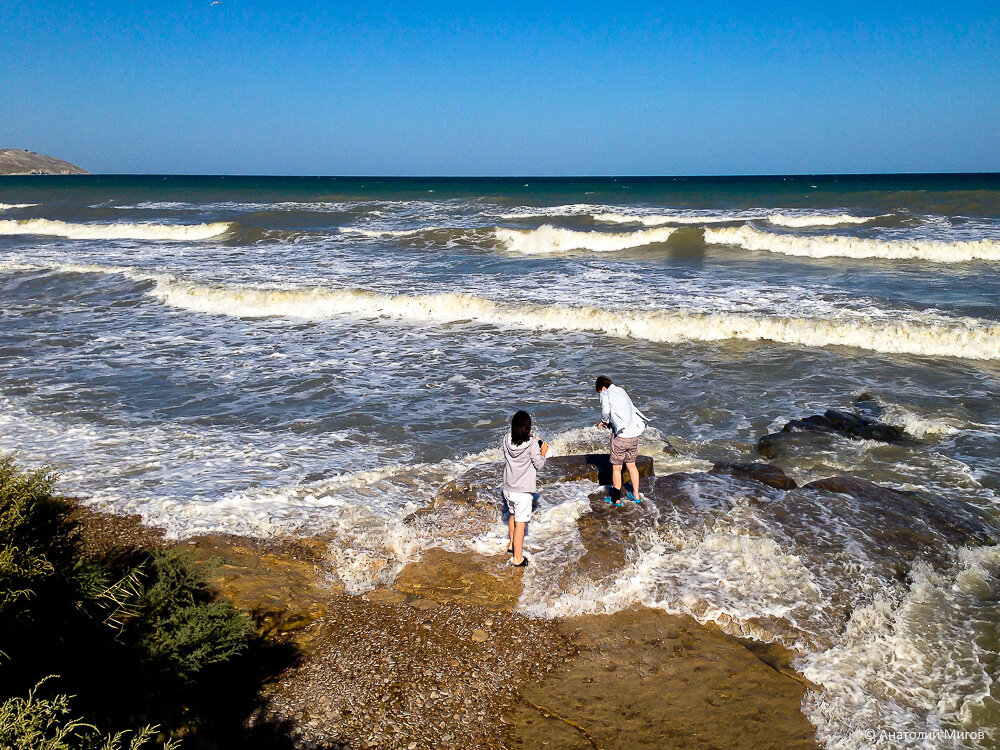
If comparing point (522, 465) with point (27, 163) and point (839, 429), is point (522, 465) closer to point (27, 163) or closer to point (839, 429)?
point (839, 429)

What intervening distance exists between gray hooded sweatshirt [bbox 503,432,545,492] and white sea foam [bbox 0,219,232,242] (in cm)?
3319

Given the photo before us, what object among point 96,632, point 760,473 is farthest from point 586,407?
point 96,632

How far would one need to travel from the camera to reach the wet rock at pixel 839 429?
8.89 meters

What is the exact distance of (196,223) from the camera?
3825 cm

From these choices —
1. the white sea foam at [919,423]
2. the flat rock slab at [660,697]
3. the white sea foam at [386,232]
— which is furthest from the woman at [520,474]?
the white sea foam at [386,232]

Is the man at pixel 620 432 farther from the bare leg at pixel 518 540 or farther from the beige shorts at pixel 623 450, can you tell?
the bare leg at pixel 518 540

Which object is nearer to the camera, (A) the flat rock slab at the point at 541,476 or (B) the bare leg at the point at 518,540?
(B) the bare leg at the point at 518,540

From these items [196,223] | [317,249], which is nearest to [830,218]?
[317,249]

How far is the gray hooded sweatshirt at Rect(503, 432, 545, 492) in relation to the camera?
232 inches

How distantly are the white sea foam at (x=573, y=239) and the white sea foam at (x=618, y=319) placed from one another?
1291 centimetres

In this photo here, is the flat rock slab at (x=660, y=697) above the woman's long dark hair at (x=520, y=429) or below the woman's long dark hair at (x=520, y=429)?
below

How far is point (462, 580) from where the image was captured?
568 centimetres

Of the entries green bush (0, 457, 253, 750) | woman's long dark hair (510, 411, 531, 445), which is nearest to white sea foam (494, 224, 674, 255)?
woman's long dark hair (510, 411, 531, 445)

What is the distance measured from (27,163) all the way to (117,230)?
12327cm
